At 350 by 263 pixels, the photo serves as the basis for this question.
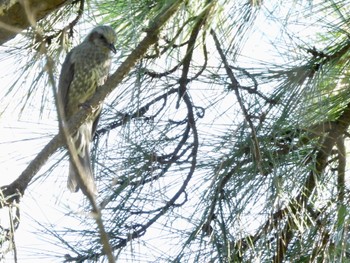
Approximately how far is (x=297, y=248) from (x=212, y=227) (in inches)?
8.5

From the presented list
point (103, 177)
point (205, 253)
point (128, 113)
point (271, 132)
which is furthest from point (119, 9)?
point (205, 253)

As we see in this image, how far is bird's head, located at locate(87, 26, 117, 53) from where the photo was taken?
232cm

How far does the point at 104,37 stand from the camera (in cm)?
257

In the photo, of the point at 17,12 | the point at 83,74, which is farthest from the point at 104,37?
the point at 17,12

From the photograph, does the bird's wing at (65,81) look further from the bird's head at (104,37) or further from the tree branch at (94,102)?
the tree branch at (94,102)

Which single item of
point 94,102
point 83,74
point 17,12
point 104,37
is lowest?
point 94,102

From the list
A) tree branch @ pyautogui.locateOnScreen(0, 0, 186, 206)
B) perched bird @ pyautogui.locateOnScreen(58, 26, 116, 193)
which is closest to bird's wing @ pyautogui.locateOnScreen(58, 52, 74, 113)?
perched bird @ pyautogui.locateOnScreen(58, 26, 116, 193)

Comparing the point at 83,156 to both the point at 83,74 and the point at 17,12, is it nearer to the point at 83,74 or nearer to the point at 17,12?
the point at 83,74

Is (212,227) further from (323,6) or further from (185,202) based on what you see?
(323,6)

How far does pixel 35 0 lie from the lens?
1.84 m

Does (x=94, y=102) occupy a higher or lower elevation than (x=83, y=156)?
lower

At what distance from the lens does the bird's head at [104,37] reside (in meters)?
2.32

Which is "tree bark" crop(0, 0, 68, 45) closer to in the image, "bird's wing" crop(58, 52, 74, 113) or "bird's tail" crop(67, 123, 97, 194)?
"bird's tail" crop(67, 123, 97, 194)

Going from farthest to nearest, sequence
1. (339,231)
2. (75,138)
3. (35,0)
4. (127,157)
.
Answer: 1. (75,138)
2. (127,157)
3. (35,0)
4. (339,231)
